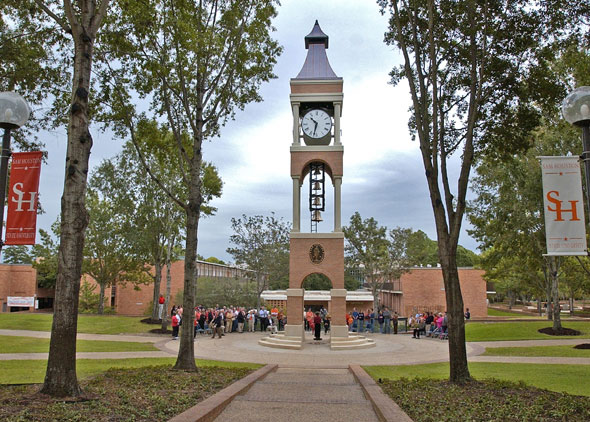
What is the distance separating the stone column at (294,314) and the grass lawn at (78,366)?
7230 mm

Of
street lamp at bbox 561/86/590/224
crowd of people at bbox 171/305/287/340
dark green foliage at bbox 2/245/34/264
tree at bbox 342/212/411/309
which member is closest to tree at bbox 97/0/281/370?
street lamp at bbox 561/86/590/224

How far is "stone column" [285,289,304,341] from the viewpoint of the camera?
2297 cm

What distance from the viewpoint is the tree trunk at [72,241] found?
24.2 ft

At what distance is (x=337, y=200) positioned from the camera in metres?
23.6

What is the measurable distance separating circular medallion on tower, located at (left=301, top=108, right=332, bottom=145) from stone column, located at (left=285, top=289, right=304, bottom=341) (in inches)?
298

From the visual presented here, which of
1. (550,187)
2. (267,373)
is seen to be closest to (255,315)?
(267,373)

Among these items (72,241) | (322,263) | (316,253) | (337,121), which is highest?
(337,121)

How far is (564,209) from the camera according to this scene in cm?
666

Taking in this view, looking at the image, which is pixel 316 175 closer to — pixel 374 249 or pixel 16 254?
pixel 374 249

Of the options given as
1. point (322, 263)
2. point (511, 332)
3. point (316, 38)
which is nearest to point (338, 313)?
point (322, 263)

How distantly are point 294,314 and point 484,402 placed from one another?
15.7 meters

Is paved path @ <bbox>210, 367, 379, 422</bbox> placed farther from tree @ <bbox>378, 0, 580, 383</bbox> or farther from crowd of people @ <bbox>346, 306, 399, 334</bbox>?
crowd of people @ <bbox>346, 306, 399, 334</bbox>

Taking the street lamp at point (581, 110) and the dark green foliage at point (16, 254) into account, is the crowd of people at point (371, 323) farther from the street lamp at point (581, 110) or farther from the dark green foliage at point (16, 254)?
the dark green foliage at point (16, 254)

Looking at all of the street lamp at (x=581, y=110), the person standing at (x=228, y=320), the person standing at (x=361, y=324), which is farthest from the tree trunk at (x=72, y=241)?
the person standing at (x=361, y=324)
